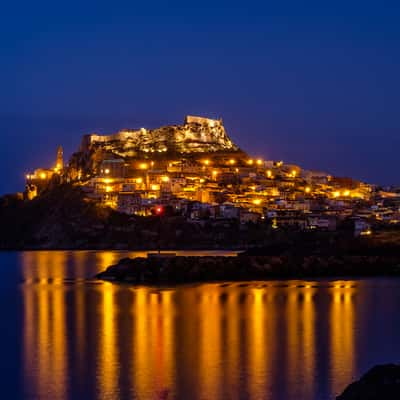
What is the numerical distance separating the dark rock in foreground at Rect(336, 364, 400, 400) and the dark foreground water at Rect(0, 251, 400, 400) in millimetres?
3415

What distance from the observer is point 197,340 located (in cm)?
1767

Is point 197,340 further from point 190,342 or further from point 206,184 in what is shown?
point 206,184

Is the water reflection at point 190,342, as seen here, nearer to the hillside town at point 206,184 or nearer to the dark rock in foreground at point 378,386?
the dark rock in foreground at point 378,386

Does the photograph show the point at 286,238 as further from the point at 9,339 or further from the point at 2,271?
the point at 9,339

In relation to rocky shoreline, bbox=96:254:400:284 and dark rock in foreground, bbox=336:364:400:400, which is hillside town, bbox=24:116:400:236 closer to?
rocky shoreline, bbox=96:254:400:284

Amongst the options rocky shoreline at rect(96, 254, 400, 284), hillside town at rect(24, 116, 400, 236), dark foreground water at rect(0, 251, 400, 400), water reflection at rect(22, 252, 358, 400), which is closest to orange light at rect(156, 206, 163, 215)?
hillside town at rect(24, 116, 400, 236)

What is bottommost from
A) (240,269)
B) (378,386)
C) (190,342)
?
(190,342)

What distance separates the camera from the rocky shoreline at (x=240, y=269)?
3200 centimetres

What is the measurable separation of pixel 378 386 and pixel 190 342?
9.05 meters

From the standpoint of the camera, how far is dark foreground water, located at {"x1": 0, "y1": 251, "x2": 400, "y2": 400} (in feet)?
43.3

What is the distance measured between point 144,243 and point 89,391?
161ft

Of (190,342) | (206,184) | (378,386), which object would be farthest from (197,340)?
(206,184)

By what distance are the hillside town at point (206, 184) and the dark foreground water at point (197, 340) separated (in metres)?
27.5

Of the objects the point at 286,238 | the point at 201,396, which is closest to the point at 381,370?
the point at 201,396
